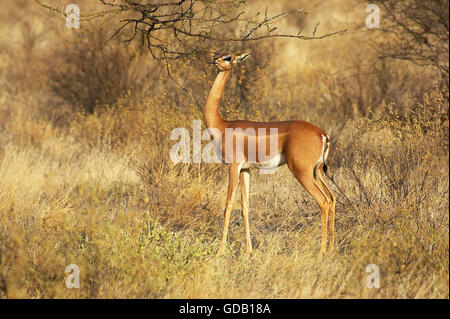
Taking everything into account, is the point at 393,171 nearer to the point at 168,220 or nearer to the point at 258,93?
the point at 168,220

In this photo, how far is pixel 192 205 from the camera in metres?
6.61

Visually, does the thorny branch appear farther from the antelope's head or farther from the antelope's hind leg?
the antelope's hind leg

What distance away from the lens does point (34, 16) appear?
2103 centimetres

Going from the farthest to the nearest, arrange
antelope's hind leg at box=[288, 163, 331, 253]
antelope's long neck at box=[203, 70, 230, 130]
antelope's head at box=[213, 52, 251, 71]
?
antelope's long neck at box=[203, 70, 230, 130] → antelope's head at box=[213, 52, 251, 71] → antelope's hind leg at box=[288, 163, 331, 253]

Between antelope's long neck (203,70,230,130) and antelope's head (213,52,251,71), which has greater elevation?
antelope's head (213,52,251,71)

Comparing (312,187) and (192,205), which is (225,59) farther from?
(192,205)

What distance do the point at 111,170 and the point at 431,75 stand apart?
685 centimetres

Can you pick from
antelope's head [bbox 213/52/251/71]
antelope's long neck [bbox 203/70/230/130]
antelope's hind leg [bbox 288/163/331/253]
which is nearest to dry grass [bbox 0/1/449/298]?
antelope's hind leg [bbox 288/163/331/253]

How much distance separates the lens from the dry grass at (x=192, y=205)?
4.77m

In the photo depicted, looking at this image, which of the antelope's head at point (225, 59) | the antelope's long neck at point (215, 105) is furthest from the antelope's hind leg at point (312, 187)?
the antelope's head at point (225, 59)

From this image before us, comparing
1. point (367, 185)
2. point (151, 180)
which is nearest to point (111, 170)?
point (151, 180)

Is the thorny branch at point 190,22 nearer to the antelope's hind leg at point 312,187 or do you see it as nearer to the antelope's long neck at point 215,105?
the antelope's long neck at point 215,105

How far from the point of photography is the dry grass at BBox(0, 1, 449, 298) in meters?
4.77

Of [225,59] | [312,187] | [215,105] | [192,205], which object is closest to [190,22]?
[225,59]
